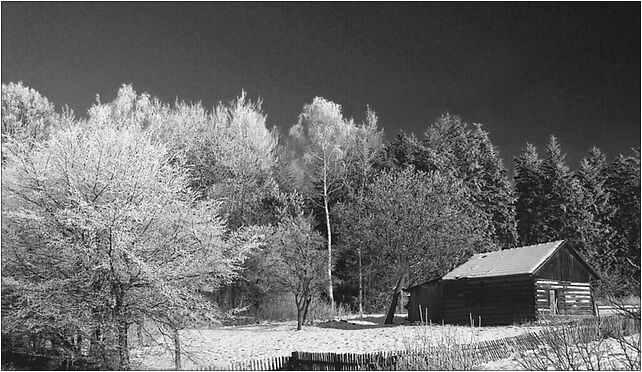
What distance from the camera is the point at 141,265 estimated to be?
14.7 meters

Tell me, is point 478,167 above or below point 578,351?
above

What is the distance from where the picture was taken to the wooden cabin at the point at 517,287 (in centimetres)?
2762

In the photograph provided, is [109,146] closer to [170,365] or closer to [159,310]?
[159,310]

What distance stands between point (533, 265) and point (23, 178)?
22.6 m

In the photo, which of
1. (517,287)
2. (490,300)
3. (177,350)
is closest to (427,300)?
(490,300)

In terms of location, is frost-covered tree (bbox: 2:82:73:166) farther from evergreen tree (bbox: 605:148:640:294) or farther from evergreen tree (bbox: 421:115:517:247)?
evergreen tree (bbox: 605:148:640:294)

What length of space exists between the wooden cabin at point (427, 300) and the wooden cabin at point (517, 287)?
2.4 inches

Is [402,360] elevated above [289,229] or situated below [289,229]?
below

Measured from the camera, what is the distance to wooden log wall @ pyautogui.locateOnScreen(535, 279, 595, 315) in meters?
27.9

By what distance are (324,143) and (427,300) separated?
509 inches

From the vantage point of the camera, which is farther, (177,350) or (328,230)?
(328,230)

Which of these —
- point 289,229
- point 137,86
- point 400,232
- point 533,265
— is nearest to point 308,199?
point 289,229

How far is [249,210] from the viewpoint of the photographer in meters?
35.9

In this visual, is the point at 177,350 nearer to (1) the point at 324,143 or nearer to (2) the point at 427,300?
(2) the point at 427,300
